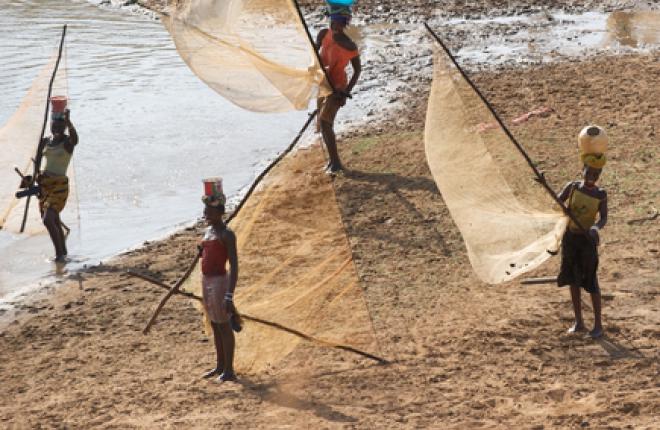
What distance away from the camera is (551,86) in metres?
13.9

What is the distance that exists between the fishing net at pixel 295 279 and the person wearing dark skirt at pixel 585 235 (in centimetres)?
139

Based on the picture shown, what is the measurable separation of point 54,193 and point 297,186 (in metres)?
3.08

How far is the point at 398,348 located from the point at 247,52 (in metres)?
3.35

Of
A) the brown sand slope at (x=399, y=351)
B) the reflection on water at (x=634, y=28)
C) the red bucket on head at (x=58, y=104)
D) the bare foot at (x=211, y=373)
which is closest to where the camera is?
the brown sand slope at (x=399, y=351)

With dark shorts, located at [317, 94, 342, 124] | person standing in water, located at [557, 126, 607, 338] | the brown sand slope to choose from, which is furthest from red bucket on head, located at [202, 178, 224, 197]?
dark shorts, located at [317, 94, 342, 124]

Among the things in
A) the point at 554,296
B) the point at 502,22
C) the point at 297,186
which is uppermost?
the point at 297,186

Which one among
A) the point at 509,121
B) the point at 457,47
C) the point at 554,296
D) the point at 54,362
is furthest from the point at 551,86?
the point at 54,362

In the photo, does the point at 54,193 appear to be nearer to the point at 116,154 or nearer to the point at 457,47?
the point at 116,154

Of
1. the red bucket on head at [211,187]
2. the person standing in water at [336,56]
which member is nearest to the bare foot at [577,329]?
the red bucket on head at [211,187]

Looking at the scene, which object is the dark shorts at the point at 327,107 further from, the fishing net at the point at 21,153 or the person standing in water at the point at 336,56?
the fishing net at the point at 21,153

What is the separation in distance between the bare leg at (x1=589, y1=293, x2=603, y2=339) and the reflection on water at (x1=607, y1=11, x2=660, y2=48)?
9683 mm

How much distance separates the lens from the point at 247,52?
9.48 metres

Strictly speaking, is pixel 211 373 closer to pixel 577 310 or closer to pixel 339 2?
pixel 577 310

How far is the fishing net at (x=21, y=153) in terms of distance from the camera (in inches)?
389
